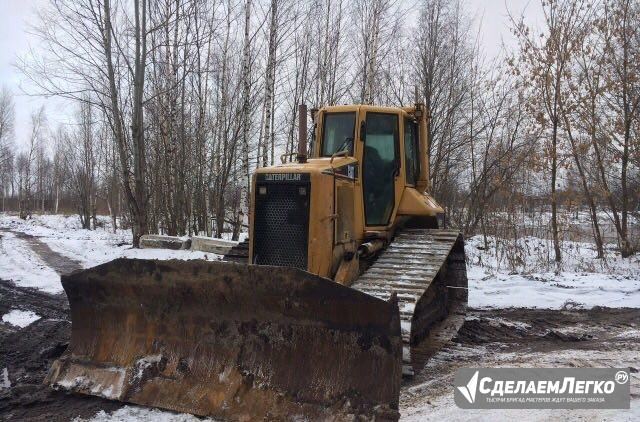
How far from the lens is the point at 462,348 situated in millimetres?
5527

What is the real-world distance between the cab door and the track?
38 centimetres

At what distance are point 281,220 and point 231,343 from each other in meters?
1.51

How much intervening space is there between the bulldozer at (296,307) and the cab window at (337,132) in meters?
0.02

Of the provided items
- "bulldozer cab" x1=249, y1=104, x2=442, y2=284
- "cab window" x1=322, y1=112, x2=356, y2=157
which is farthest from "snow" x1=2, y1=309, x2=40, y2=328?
"cab window" x1=322, y1=112, x2=356, y2=157

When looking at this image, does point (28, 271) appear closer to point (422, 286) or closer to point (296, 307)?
point (296, 307)

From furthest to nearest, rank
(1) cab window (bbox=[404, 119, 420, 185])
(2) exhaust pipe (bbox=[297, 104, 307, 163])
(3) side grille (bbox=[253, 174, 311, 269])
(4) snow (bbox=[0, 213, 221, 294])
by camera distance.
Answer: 1. (4) snow (bbox=[0, 213, 221, 294])
2. (1) cab window (bbox=[404, 119, 420, 185])
3. (2) exhaust pipe (bbox=[297, 104, 307, 163])
4. (3) side grille (bbox=[253, 174, 311, 269])

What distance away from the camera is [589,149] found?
1456cm

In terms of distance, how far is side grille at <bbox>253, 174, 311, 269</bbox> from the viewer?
5.04 m

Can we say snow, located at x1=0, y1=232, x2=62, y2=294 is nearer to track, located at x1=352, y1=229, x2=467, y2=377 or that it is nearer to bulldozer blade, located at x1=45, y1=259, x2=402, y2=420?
bulldozer blade, located at x1=45, y1=259, x2=402, y2=420

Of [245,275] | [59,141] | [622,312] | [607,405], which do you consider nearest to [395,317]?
[245,275]

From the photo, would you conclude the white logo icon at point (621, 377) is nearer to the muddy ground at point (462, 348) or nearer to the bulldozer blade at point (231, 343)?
the muddy ground at point (462, 348)

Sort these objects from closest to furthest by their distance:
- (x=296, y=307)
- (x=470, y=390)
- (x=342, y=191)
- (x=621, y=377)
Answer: (x=296, y=307) < (x=470, y=390) < (x=621, y=377) < (x=342, y=191)

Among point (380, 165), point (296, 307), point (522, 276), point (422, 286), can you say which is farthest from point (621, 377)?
point (522, 276)

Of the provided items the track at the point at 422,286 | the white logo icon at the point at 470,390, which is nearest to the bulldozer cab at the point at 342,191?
the track at the point at 422,286
